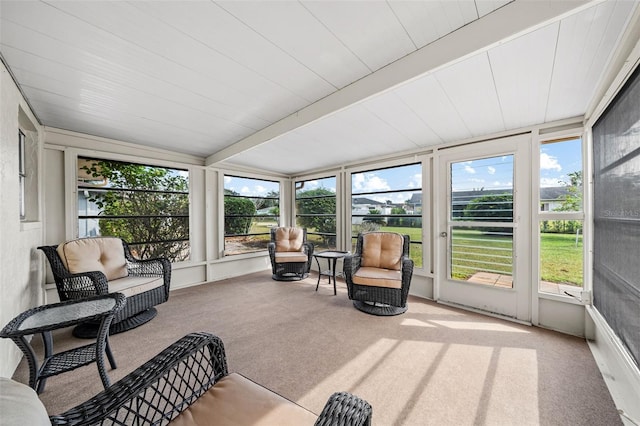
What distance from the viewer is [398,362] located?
1973 mm

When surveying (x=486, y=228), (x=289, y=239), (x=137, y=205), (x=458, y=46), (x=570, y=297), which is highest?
(x=458, y=46)

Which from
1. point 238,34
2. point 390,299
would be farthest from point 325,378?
point 238,34

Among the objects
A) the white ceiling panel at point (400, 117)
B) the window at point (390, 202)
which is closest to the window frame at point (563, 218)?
the white ceiling panel at point (400, 117)

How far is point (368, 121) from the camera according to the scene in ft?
8.68

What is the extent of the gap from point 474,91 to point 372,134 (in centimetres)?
126

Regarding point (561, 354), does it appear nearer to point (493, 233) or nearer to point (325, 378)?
point (493, 233)

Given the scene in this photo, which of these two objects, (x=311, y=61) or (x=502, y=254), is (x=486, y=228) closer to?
(x=502, y=254)

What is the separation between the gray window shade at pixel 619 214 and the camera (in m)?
1.43

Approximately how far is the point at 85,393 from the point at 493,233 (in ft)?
14.0

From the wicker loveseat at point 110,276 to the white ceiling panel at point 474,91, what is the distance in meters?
3.58

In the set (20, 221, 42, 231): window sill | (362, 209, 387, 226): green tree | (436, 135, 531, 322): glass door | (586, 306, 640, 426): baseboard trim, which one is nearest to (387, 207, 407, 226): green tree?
(362, 209, 387, 226): green tree

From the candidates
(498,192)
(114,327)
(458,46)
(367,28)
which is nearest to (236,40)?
(367,28)

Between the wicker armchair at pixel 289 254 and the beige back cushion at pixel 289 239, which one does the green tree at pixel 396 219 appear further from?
the beige back cushion at pixel 289 239

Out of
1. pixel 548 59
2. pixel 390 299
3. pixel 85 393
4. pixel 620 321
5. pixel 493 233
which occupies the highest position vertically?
pixel 548 59
